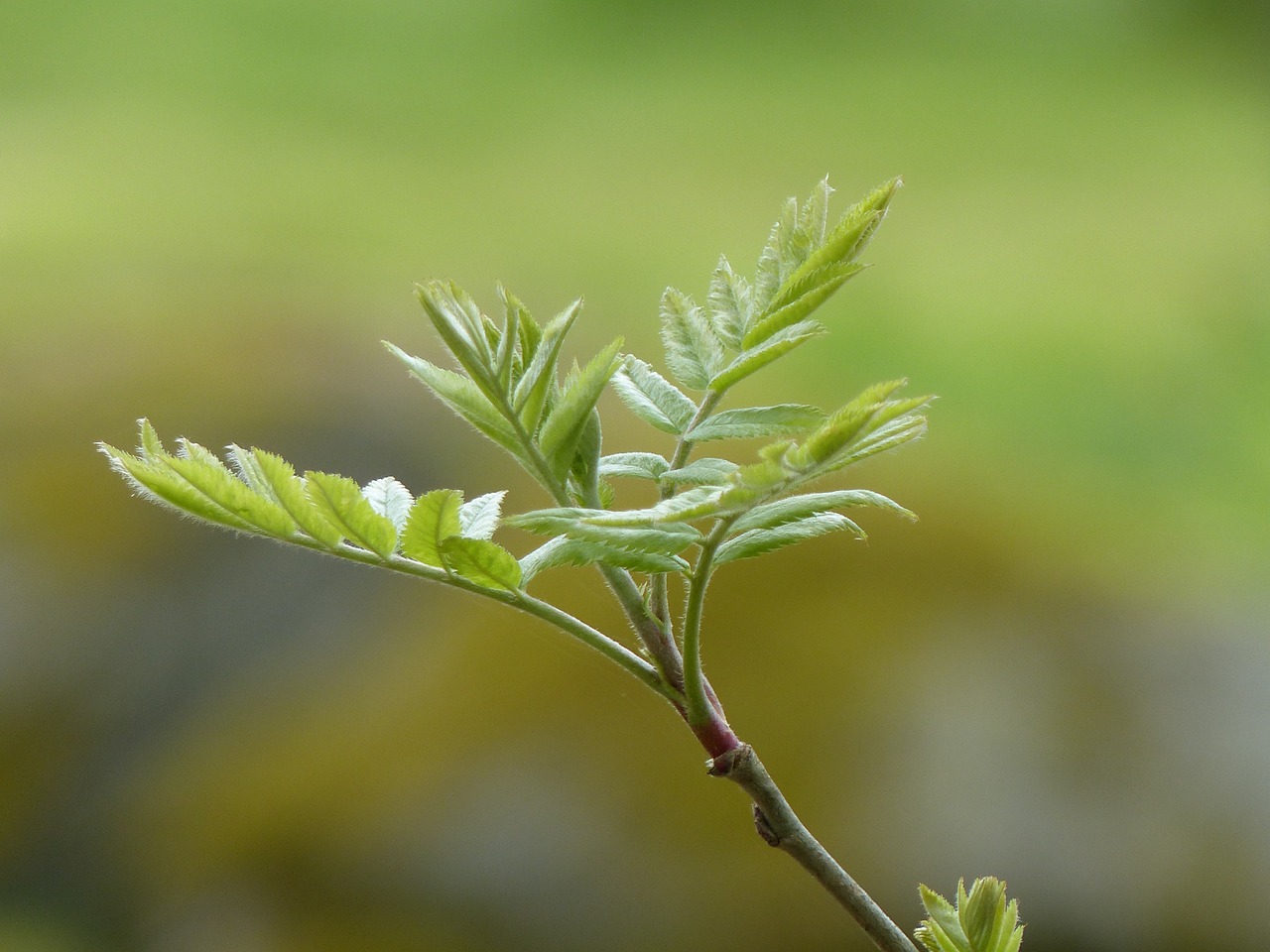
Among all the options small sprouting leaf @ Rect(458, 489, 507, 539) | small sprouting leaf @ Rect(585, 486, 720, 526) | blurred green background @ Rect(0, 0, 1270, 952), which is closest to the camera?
small sprouting leaf @ Rect(585, 486, 720, 526)

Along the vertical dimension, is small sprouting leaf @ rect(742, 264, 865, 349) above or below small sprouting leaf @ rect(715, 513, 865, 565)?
above

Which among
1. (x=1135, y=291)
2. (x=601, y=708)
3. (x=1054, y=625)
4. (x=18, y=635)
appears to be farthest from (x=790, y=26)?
(x=18, y=635)

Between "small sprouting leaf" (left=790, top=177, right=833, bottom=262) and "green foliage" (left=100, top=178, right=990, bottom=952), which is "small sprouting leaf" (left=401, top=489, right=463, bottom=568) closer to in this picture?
"green foliage" (left=100, top=178, right=990, bottom=952)

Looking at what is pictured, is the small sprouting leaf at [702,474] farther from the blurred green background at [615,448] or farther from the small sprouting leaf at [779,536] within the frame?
the blurred green background at [615,448]

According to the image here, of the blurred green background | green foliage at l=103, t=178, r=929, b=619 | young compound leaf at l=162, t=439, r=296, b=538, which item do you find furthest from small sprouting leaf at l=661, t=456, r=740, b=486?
the blurred green background

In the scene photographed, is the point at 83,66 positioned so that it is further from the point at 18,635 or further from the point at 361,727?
the point at 361,727

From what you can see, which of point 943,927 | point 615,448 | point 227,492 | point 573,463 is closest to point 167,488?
point 227,492

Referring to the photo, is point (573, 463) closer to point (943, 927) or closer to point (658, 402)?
point (658, 402)

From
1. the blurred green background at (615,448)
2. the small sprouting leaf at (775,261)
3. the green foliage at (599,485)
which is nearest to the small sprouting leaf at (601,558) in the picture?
the green foliage at (599,485)
